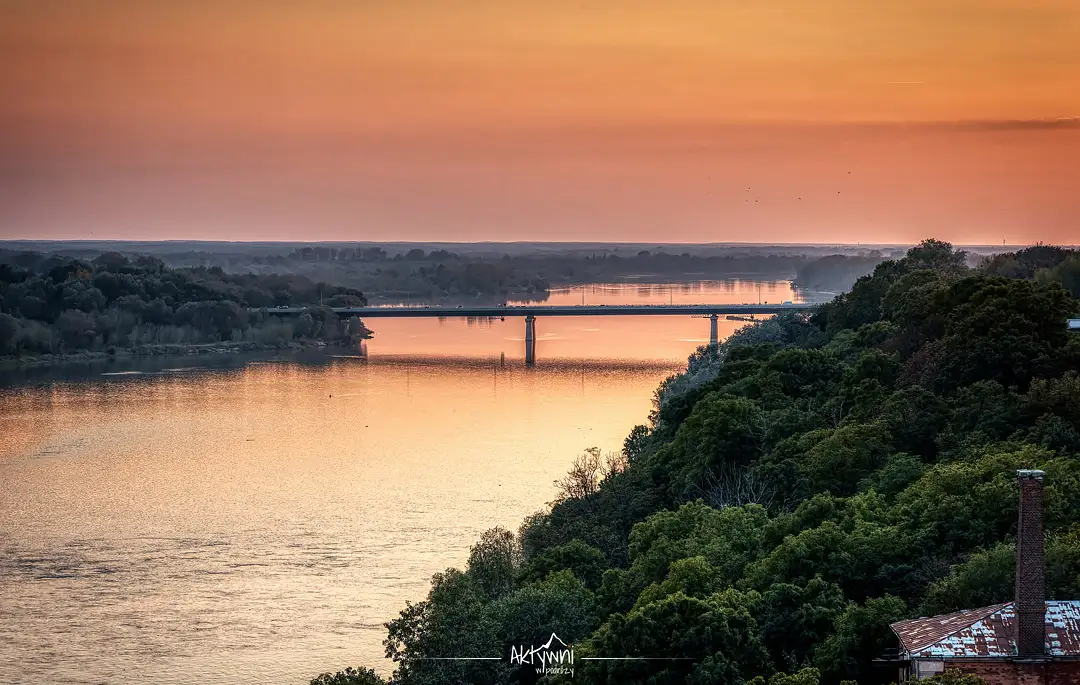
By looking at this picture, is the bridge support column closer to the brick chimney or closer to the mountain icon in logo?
the mountain icon in logo

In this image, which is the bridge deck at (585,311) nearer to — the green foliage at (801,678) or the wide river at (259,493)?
the wide river at (259,493)

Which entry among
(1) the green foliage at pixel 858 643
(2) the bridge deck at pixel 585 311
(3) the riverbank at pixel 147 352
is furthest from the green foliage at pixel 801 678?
(3) the riverbank at pixel 147 352

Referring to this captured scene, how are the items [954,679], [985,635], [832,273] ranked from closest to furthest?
1. [954,679]
2. [985,635]
3. [832,273]

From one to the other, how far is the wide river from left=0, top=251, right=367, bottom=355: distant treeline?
7.52 metres

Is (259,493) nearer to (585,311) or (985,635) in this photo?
(985,635)

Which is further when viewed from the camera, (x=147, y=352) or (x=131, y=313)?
(x=131, y=313)

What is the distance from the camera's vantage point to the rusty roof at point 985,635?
15305 mm

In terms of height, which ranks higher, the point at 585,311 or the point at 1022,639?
the point at 585,311

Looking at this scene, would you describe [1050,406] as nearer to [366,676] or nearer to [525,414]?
[366,676]

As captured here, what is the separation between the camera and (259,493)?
137 ft

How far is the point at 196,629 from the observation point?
91.6 feet

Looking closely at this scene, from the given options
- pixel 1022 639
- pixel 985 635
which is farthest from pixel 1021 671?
pixel 985 635

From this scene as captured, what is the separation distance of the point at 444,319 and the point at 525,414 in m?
63.9

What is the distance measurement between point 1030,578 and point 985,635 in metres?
0.80
